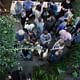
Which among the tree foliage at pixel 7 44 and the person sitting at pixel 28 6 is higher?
the person sitting at pixel 28 6

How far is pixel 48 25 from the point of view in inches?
315

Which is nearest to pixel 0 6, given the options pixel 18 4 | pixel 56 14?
pixel 18 4

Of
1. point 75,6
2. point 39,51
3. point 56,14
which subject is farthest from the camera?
point 75,6

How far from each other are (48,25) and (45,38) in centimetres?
30

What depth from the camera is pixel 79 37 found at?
26.1 feet

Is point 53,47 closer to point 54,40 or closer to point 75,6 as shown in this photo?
point 54,40

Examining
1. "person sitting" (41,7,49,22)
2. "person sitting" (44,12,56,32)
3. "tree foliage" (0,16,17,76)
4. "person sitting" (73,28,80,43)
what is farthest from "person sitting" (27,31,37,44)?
"tree foliage" (0,16,17,76)

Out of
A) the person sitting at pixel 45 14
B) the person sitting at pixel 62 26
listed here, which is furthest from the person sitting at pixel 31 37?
the person sitting at pixel 62 26

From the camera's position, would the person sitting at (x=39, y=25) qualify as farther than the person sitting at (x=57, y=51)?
Yes

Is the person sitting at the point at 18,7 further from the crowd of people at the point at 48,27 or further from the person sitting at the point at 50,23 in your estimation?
the person sitting at the point at 50,23

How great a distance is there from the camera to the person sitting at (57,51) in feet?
25.6

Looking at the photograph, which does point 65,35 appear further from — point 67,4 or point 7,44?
point 7,44

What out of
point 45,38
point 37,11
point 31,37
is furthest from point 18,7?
point 45,38

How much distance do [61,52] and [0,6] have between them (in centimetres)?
191
